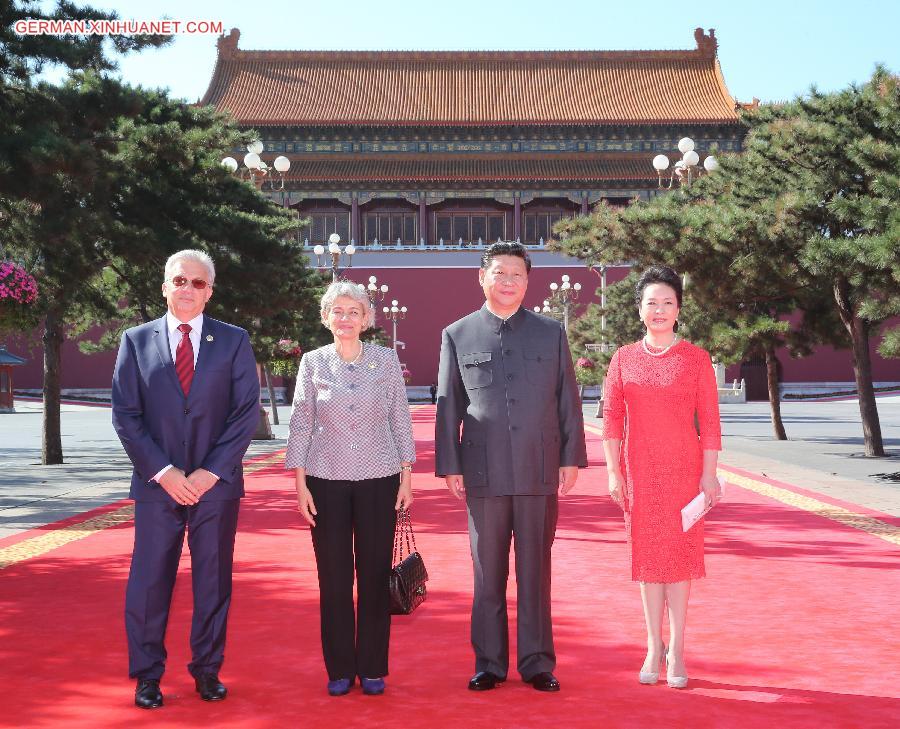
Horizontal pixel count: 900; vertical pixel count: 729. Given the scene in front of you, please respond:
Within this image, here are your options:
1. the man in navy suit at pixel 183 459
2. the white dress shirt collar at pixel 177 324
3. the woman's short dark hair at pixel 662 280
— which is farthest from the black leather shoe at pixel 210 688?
the woman's short dark hair at pixel 662 280

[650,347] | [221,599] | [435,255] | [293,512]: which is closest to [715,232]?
[293,512]

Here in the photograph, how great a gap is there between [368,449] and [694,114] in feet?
141

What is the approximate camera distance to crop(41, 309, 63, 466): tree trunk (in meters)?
15.7

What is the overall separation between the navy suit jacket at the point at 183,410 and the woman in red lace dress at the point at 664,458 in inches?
55.2

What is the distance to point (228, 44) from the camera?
47656 mm

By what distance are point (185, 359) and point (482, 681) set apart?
1.63 meters

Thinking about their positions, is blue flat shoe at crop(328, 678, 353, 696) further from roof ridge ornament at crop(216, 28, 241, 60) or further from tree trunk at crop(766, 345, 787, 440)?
roof ridge ornament at crop(216, 28, 241, 60)

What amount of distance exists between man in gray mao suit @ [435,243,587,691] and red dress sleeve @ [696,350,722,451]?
1.52ft

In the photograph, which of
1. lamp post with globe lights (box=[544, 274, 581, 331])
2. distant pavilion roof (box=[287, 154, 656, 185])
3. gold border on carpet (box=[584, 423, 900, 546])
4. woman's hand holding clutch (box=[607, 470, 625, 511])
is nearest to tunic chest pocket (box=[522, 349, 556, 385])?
woman's hand holding clutch (box=[607, 470, 625, 511])

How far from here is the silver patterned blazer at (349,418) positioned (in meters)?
4.40

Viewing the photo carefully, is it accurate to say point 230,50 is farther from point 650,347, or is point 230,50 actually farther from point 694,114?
point 650,347

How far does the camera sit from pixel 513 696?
4.32 metres

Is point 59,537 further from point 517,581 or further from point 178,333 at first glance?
point 517,581

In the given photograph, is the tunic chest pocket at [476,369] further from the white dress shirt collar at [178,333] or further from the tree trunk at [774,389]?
the tree trunk at [774,389]
